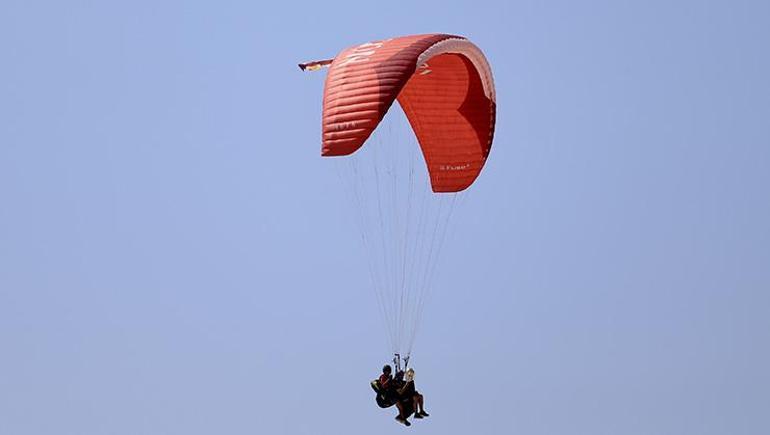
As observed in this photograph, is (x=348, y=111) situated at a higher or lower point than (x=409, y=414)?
higher

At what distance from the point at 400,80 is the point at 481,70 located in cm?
407

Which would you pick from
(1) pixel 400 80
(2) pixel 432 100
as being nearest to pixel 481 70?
(2) pixel 432 100

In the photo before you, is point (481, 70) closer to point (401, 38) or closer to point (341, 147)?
point (401, 38)

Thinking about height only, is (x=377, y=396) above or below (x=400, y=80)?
below

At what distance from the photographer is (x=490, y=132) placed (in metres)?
45.8

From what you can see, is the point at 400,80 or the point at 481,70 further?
the point at 481,70

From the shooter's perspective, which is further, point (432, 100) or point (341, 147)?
point (432, 100)

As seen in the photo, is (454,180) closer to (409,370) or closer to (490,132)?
(490,132)

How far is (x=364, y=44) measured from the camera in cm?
4388

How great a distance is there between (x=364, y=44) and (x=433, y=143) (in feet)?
9.31

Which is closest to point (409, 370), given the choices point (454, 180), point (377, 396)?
point (377, 396)

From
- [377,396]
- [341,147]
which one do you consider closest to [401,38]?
[341,147]

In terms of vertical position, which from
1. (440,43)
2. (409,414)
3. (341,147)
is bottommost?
(409,414)

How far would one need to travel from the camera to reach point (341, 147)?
41.0 metres
